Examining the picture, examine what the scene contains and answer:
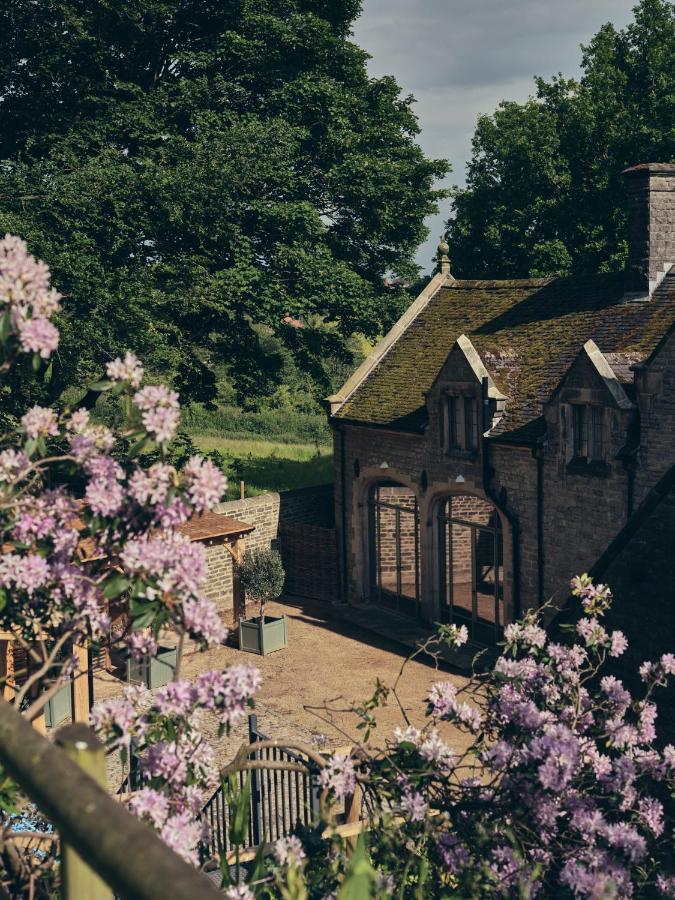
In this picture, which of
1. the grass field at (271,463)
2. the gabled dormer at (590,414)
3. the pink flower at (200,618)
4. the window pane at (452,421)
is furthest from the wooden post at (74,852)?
the grass field at (271,463)

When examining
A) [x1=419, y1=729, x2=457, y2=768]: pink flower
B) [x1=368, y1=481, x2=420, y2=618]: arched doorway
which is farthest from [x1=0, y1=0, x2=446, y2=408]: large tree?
[x1=419, y1=729, x2=457, y2=768]: pink flower

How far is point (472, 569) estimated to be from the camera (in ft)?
75.4

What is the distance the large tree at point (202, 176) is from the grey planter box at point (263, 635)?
7.31 metres

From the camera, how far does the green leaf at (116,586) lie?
14.1ft

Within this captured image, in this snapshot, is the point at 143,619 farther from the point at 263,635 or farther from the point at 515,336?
the point at 515,336

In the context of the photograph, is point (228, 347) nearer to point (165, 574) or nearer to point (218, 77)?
point (218, 77)

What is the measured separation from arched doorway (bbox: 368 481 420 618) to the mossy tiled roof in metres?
2.41

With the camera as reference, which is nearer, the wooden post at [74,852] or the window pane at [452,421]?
the wooden post at [74,852]

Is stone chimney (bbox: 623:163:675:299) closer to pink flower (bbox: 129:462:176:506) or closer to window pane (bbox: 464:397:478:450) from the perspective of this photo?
window pane (bbox: 464:397:478:450)

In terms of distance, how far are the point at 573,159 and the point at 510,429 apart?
1906cm

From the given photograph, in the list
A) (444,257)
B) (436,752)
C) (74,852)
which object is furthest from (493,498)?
(74,852)

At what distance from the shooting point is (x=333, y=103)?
31.4m

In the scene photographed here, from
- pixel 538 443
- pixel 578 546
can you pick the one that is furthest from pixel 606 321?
pixel 578 546

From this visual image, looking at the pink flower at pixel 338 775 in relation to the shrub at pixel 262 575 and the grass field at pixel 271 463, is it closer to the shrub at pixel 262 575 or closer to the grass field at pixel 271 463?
the shrub at pixel 262 575
